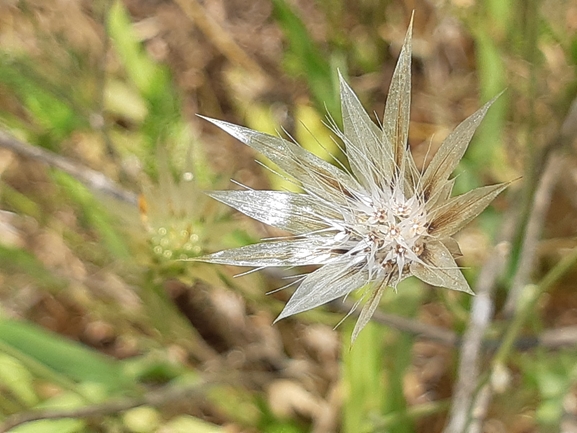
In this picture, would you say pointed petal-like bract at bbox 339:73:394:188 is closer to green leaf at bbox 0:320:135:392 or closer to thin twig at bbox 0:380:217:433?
thin twig at bbox 0:380:217:433

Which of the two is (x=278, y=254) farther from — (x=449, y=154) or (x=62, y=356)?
(x=62, y=356)

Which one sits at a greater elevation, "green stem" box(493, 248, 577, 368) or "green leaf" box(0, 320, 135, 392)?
"green stem" box(493, 248, 577, 368)

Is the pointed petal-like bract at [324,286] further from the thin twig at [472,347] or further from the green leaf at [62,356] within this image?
the green leaf at [62,356]

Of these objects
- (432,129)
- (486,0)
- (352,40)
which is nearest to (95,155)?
(352,40)

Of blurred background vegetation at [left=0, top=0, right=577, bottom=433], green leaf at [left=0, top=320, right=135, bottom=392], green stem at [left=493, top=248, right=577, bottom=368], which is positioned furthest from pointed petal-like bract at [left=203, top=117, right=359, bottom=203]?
green leaf at [left=0, top=320, right=135, bottom=392]

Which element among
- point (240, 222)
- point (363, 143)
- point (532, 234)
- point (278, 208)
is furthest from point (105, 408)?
point (532, 234)

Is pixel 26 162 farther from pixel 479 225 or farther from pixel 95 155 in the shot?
pixel 479 225

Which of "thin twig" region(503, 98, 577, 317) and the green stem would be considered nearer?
the green stem
